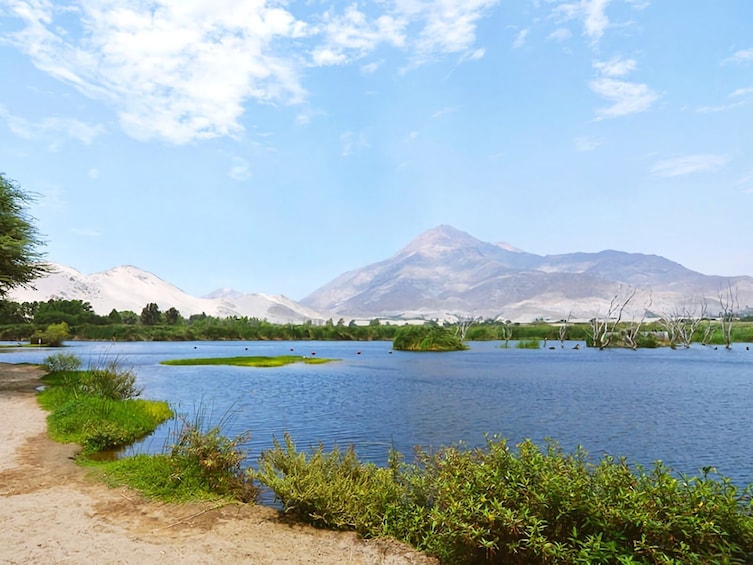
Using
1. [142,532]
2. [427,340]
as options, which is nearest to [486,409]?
[142,532]

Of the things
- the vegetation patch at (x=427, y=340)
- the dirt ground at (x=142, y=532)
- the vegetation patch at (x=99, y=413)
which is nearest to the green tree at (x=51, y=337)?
the vegetation patch at (x=427, y=340)

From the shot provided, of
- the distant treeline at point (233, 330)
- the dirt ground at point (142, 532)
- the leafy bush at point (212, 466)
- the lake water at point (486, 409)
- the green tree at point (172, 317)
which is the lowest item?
the lake water at point (486, 409)

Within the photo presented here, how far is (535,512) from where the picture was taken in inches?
267

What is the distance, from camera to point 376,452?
15047mm

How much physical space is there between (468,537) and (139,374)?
1554 inches

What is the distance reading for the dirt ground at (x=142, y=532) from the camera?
22.8ft

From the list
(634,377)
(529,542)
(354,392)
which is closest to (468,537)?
(529,542)

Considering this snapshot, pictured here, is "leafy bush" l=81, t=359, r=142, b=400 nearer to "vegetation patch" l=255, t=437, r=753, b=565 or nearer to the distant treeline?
"vegetation patch" l=255, t=437, r=753, b=565

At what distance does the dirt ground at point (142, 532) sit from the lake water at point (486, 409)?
525 centimetres

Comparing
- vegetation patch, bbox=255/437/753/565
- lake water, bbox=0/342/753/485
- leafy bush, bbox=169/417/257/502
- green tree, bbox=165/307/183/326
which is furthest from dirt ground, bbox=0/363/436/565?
green tree, bbox=165/307/183/326

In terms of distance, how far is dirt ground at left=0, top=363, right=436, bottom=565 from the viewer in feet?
22.8

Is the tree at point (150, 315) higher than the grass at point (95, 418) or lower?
higher

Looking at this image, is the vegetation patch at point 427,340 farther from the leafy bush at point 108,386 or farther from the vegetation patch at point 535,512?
the vegetation patch at point 535,512

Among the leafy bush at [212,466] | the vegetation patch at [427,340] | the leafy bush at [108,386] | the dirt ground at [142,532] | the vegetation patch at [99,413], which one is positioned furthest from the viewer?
the vegetation patch at [427,340]
